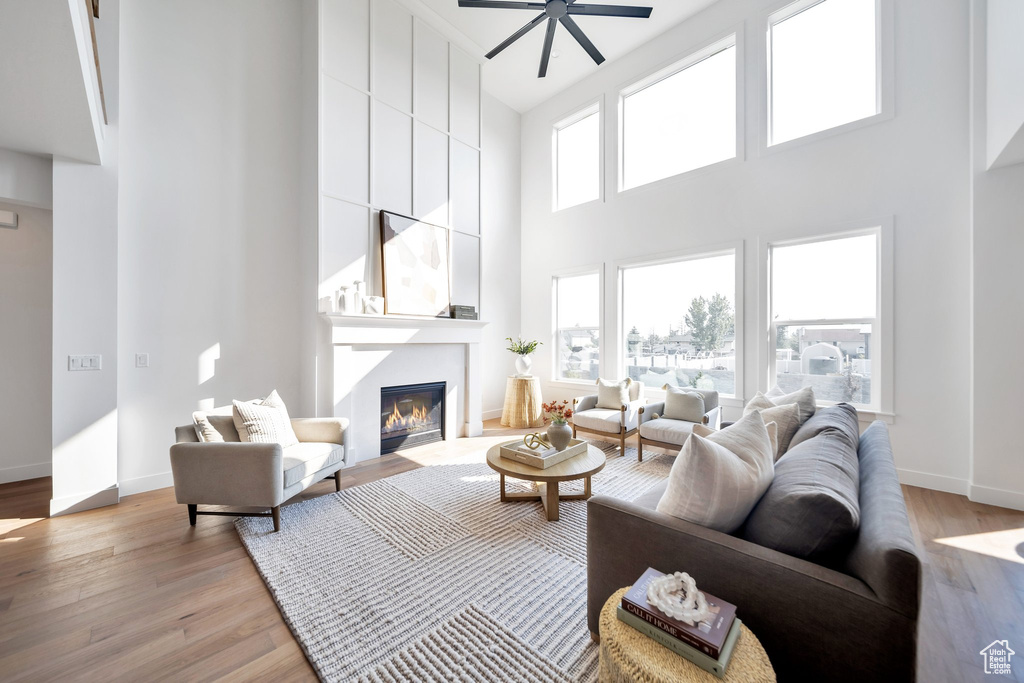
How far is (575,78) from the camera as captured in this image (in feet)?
18.3

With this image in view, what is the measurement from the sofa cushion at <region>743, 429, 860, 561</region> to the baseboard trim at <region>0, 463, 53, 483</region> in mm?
5194

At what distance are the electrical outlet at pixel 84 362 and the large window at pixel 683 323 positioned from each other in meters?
5.04

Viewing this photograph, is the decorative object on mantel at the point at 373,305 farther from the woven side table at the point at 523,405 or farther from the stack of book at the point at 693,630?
the stack of book at the point at 693,630

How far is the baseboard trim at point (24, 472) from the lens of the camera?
3.20m

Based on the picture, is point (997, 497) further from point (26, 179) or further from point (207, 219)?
point (26, 179)

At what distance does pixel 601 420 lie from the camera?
411 centimetres

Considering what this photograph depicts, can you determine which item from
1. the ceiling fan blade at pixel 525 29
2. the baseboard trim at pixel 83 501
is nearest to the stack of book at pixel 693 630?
the baseboard trim at pixel 83 501

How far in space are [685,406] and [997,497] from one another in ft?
7.02

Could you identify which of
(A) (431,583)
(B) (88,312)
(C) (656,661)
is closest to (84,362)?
(B) (88,312)

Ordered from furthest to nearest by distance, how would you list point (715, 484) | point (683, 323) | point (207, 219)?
point (683, 323) → point (207, 219) → point (715, 484)

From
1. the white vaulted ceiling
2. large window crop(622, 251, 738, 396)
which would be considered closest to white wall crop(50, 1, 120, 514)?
the white vaulted ceiling

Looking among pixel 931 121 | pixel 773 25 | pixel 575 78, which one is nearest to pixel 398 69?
pixel 575 78

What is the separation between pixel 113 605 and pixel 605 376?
185 inches

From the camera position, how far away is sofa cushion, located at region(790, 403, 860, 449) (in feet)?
6.17
